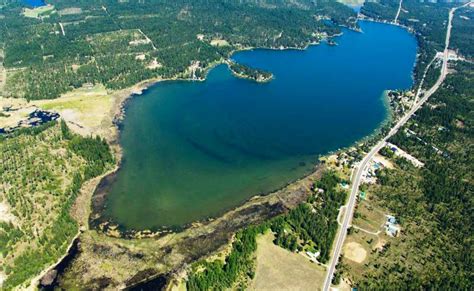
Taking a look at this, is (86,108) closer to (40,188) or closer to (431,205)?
Result: (40,188)

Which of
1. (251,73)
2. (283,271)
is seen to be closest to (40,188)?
(283,271)

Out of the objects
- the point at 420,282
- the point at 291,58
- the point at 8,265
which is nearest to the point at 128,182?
the point at 8,265

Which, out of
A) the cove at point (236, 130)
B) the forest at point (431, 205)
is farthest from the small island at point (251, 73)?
the forest at point (431, 205)

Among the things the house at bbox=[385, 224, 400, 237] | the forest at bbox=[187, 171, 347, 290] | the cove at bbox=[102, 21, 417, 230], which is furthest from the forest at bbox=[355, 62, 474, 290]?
the cove at bbox=[102, 21, 417, 230]

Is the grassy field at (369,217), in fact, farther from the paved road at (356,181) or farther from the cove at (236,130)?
the cove at (236,130)

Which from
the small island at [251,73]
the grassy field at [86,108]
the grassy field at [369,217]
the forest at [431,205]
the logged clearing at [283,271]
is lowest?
the logged clearing at [283,271]

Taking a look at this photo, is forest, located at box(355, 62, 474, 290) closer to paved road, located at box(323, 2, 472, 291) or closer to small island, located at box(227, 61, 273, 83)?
paved road, located at box(323, 2, 472, 291)
